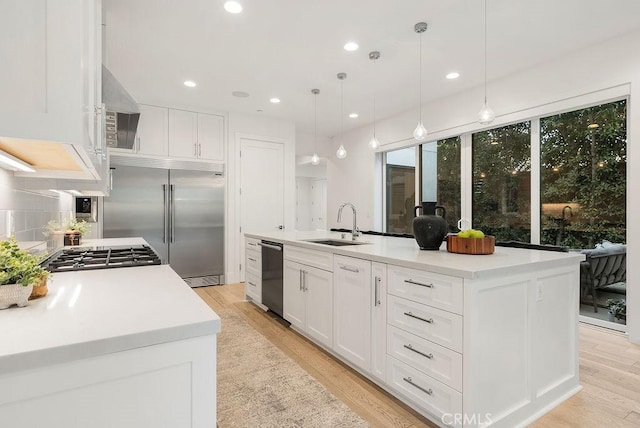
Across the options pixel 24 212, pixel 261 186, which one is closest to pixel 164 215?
pixel 261 186

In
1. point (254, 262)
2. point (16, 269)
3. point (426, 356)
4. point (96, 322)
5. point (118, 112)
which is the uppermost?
point (118, 112)

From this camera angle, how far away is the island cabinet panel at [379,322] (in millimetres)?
2006

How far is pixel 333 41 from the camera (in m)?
3.12

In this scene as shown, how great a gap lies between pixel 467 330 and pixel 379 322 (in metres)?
0.61

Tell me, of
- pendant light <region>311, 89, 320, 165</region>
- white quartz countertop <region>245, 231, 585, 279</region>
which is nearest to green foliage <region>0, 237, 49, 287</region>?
white quartz countertop <region>245, 231, 585, 279</region>

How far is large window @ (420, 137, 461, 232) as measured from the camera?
15.5 feet

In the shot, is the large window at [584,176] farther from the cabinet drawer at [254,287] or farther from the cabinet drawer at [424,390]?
the cabinet drawer at [254,287]

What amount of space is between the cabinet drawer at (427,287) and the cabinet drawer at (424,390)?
390 millimetres

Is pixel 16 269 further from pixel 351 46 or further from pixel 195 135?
pixel 195 135

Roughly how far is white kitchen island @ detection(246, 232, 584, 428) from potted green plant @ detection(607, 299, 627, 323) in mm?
1731

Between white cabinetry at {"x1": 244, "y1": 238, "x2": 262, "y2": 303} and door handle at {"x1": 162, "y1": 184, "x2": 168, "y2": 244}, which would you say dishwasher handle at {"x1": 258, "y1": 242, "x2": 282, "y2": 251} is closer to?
white cabinetry at {"x1": 244, "y1": 238, "x2": 262, "y2": 303}

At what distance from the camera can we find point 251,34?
9.82 feet

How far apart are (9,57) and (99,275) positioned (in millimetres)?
954

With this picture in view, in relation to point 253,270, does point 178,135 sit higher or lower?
higher
